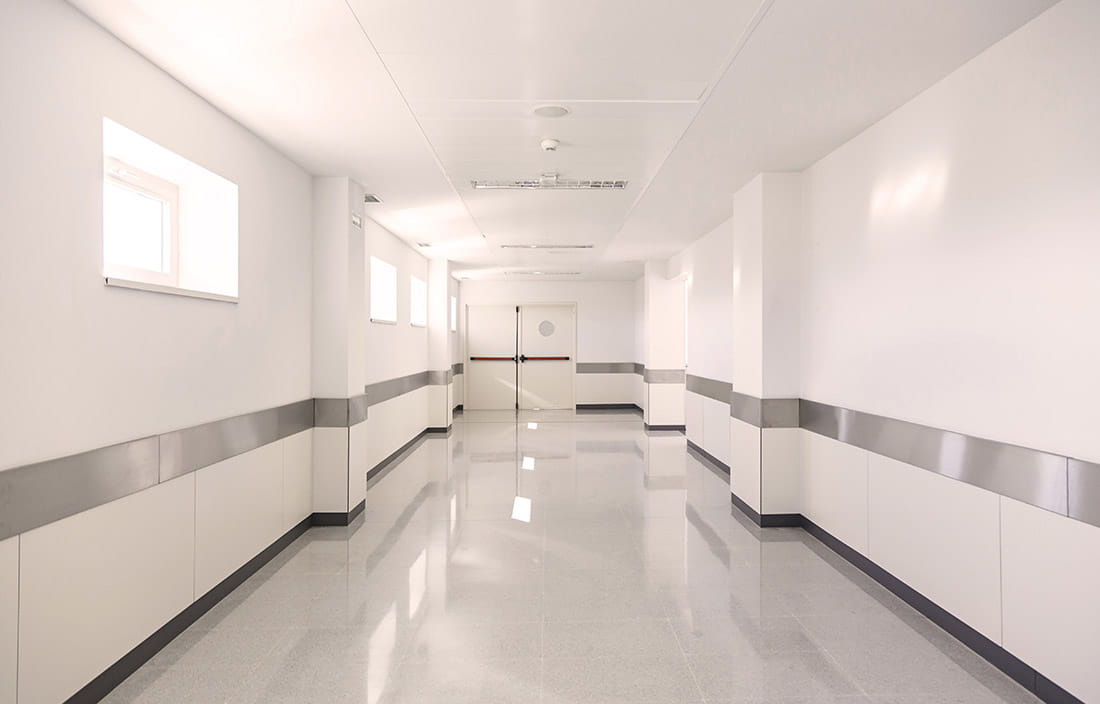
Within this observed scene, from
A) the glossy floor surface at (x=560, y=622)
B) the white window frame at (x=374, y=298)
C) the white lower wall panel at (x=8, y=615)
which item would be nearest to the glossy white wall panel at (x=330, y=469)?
the glossy floor surface at (x=560, y=622)

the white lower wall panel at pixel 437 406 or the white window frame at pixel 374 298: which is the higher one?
the white window frame at pixel 374 298

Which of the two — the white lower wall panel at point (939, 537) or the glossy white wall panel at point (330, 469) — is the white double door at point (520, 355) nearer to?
the glossy white wall panel at point (330, 469)

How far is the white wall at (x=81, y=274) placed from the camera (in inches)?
90.1

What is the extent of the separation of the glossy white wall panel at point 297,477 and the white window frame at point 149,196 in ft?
5.02

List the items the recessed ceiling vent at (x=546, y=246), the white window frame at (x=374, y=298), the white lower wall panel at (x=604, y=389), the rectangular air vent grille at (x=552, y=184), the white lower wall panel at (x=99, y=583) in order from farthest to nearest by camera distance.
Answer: the white lower wall panel at (x=604, y=389) → the recessed ceiling vent at (x=546, y=246) → the white window frame at (x=374, y=298) → the rectangular air vent grille at (x=552, y=184) → the white lower wall panel at (x=99, y=583)

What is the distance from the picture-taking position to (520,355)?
13867mm

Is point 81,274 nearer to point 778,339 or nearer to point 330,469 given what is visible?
point 330,469

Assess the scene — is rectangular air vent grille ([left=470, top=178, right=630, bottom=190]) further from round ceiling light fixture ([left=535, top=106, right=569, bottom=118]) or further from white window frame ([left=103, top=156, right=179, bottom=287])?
white window frame ([left=103, top=156, right=179, bottom=287])

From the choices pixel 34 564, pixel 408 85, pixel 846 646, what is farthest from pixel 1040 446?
pixel 34 564

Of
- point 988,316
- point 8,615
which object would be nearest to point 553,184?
point 988,316

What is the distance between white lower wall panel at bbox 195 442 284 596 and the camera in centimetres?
353

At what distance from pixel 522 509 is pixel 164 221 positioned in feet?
12.1

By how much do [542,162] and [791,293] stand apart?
7.75ft

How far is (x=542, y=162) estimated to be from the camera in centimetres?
492
